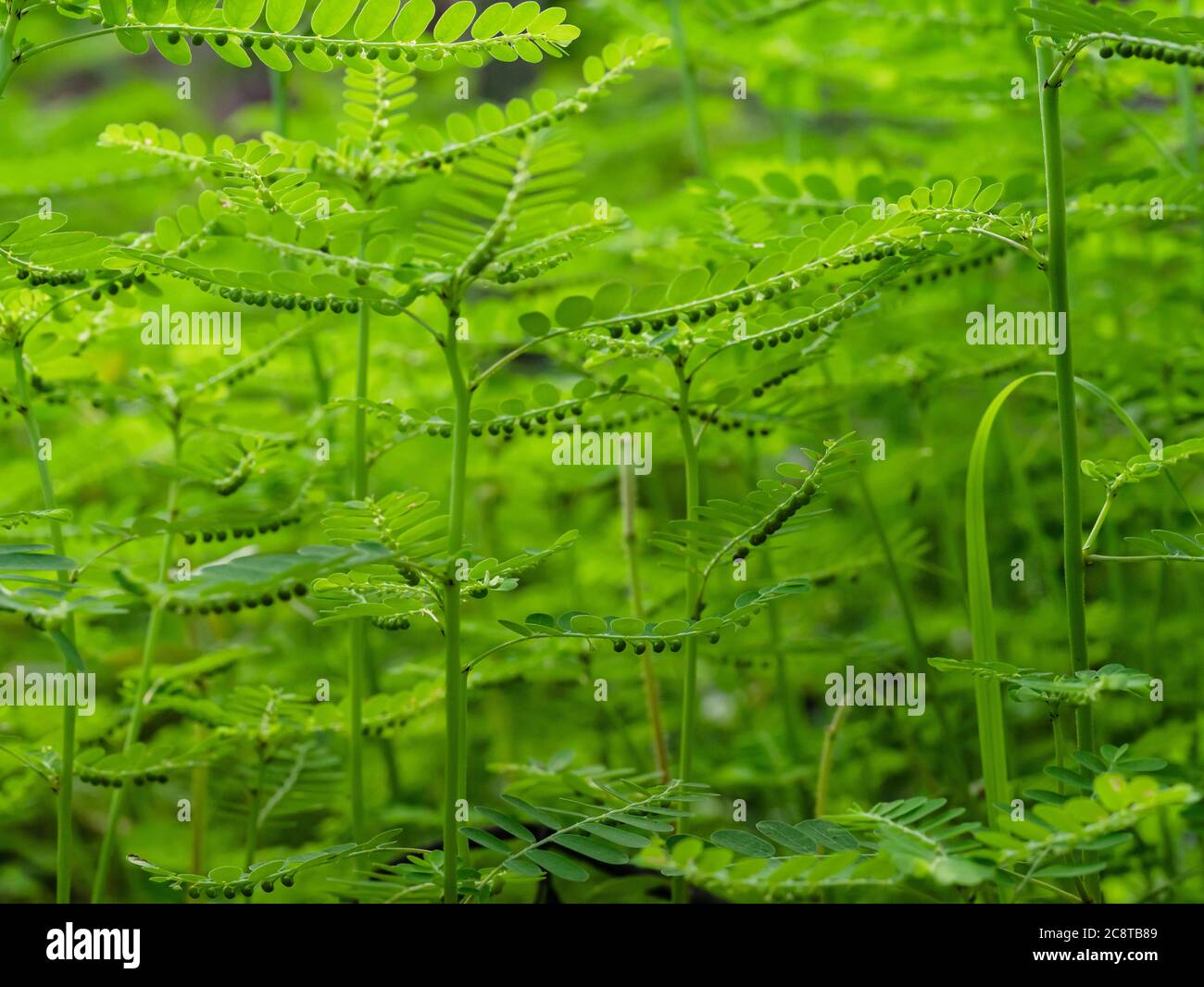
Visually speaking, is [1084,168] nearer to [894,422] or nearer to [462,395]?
[894,422]

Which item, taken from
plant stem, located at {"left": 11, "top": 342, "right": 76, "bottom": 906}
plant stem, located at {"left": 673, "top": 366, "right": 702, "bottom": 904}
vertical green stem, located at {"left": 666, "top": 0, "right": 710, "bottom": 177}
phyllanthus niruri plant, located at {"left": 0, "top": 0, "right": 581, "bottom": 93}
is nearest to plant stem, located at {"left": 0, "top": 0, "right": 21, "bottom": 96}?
phyllanthus niruri plant, located at {"left": 0, "top": 0, "right": 581, "bottom": 93}

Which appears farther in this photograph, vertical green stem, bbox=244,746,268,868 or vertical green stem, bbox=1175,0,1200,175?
vertical green stem, bbox=1175,0,1200,175

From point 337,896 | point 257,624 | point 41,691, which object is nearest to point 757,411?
point 337,896

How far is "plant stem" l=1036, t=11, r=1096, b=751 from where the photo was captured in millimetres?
845

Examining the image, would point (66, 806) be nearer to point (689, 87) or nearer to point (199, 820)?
point (199, 820)

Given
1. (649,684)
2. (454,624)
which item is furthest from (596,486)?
(454,624)

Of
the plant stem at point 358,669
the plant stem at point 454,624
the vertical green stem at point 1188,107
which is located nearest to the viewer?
the plant stem at point 454,624

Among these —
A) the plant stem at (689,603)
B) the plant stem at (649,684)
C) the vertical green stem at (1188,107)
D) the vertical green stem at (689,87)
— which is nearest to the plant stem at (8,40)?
the plant stem at (689,603)

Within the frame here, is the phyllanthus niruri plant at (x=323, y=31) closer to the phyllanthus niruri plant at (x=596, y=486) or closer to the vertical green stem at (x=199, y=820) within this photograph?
the phyllanthus niruri plant at (x=596, y=486)

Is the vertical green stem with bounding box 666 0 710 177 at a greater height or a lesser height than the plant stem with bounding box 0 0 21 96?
greater

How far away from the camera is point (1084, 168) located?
→ 1.45m

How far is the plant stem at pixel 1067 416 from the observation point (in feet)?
2.77

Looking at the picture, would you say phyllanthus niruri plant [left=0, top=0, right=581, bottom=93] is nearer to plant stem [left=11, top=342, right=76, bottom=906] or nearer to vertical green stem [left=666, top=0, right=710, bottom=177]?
plant stem [left=11, top=342, right=76, bottom=906]

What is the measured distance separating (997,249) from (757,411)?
375 millimetres
